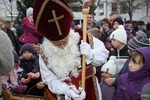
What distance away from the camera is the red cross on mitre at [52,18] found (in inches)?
125

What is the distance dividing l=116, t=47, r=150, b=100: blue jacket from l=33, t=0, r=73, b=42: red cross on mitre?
2.65 feet

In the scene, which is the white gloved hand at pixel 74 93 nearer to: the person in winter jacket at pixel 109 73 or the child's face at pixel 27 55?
the person in winter jacket at pixel 109 73

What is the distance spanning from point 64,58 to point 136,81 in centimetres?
81

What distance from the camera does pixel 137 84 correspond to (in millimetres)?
3195

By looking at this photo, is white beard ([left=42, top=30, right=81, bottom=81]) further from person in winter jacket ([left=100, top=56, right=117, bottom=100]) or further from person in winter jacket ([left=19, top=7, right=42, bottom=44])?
person in winter jacket ([left=19, top=7, right=42, bottom=44])

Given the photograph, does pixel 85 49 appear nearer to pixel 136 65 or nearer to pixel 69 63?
pixel 69 63

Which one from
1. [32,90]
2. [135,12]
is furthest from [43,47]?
[135,12]

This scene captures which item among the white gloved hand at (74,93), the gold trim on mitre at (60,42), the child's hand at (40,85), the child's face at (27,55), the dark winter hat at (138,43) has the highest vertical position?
the gold trim on mitre at (60,42)

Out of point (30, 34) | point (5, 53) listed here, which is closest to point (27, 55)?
point (30, 34)

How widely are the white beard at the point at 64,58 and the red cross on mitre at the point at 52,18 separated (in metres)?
0.17

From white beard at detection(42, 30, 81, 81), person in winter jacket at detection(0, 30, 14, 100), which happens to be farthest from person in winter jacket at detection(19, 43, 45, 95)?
person in winter jacket at detection(0, 30, 14, 100)

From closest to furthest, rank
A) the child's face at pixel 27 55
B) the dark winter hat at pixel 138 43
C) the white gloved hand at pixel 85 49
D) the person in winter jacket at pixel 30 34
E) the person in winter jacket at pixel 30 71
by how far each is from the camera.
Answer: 1. the white gloved hand at pixel 85 49
2. the dark winter hat at pixel 138 43
3. the person in winter jacket at pixel 30 71
4. the child's face at pixel 27 55
5. the person in winter jacket at pixel 30 34

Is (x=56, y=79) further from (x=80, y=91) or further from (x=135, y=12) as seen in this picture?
(x=135, y=12)

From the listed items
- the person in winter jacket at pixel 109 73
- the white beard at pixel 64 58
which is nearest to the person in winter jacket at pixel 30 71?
the white beard at pixel 64 58
